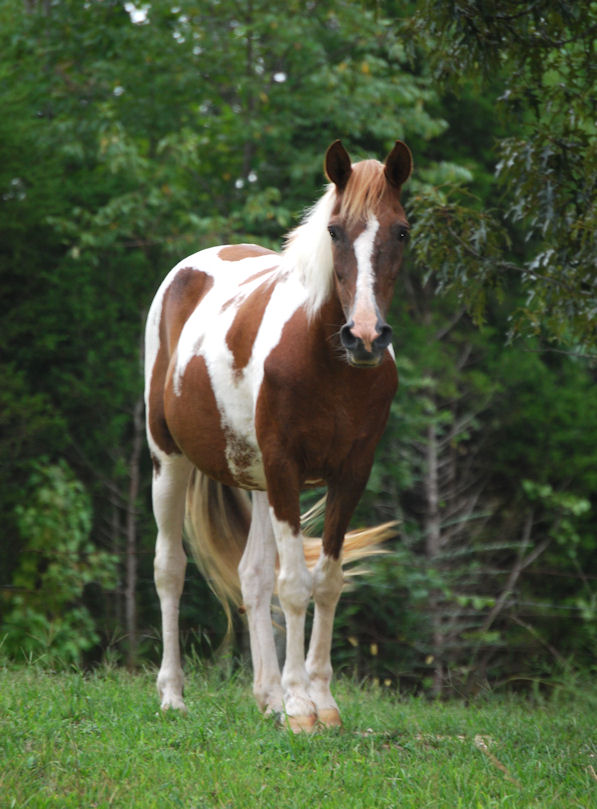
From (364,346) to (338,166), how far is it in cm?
82

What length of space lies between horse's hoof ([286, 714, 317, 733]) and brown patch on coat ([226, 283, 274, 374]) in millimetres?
1480

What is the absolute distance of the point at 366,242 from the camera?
374 cm

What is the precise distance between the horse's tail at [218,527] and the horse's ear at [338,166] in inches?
76.4

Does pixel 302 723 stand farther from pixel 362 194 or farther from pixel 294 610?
pixel 362 194

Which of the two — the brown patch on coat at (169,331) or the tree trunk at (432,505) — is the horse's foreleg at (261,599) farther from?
the tree trunk at (432,505)

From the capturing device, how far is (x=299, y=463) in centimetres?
416

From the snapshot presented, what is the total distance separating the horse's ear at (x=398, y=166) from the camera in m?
3.91

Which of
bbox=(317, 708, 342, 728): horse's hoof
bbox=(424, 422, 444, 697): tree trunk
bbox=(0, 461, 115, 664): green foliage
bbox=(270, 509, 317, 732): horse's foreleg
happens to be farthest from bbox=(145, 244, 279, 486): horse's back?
bbox=(424, 422, 444, 697): tree trunk

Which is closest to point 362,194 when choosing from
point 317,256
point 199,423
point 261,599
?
point 317,256

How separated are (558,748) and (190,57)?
9582 mm

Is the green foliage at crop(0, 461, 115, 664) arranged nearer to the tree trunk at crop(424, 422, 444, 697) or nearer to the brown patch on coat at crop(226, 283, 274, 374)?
the tree trunk at crop(424, 422, 444, 697)

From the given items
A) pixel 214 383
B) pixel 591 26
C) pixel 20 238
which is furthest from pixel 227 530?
pixel 20 238

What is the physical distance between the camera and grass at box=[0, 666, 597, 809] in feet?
10.2

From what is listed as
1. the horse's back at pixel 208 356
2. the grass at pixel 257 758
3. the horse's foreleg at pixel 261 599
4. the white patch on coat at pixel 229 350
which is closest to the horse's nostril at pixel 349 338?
the white patch on coat at pixel 229 350
